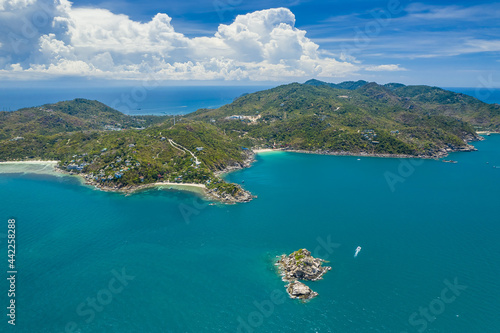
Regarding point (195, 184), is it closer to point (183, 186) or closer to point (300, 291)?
point (183, 186)

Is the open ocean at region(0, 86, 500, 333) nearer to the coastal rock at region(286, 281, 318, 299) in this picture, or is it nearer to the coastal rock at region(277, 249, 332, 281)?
the coastal rock at region(286, 281, 318, 299)

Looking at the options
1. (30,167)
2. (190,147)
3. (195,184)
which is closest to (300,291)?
(195,184)

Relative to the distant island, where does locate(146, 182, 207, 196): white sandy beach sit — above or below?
below

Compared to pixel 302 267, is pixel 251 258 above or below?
below

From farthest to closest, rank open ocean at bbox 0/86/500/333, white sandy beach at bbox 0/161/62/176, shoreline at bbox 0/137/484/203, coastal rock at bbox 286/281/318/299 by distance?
white sandy beach at bbox 0/161/62/176 → shoreline at bbox 0/137/484/203 → coastal rock at bbox 286/281/318/299 → open ocean at bbox 0/86/500/333

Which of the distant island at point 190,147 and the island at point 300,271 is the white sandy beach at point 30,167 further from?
the island at point 300,271

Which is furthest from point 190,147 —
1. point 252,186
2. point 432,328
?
point 432,328

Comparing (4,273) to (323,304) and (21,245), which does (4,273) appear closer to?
(21,245)

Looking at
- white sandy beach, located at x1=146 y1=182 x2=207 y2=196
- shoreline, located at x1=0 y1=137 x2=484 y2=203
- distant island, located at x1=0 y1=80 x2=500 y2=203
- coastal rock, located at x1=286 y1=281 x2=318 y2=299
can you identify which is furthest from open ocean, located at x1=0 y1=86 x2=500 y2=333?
distant island, located at x1=0 y1=80 x2=500 y2=203
